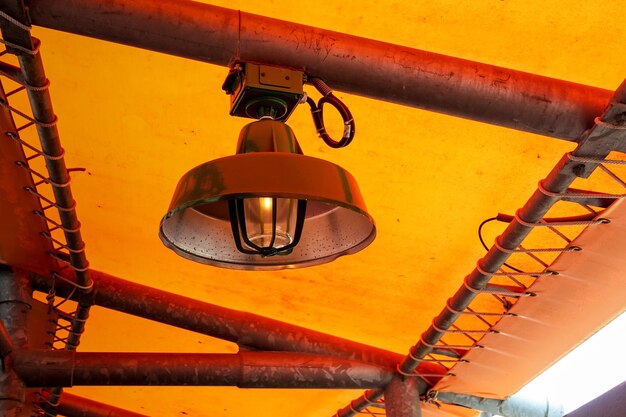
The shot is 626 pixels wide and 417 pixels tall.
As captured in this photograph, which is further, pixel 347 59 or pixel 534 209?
pixel 534 209

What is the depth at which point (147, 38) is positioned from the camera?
1879 mm

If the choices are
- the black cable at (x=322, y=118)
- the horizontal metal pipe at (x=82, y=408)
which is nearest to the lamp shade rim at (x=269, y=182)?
the black cable at (x=322, y=118)

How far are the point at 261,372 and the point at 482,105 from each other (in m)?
2.02

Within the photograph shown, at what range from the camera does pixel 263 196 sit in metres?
1.33

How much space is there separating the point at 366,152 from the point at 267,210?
3.86 ft

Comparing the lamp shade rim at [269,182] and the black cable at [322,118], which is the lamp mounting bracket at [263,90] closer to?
the black cable at [322,118]

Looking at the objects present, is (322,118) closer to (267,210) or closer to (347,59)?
(347,59)

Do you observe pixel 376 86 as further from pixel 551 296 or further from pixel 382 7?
pixel 551 296

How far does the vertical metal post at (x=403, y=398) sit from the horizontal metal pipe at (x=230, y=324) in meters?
0.09

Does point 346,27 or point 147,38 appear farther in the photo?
point 346,27

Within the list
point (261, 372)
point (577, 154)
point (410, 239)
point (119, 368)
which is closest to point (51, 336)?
point (119, 368)

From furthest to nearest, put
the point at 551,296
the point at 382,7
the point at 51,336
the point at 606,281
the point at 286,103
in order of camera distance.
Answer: the point at 51,336 → the point at 551,296 → the point at 606,281 → the point at 382,7 → the point at 286,103

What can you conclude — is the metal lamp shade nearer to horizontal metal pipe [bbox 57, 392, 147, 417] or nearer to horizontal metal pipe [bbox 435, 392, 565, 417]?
horizontal metal pipe [bbox 435, 392, 565, 417]

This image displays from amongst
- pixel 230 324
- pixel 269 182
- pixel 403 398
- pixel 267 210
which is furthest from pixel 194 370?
pixel 269 182
